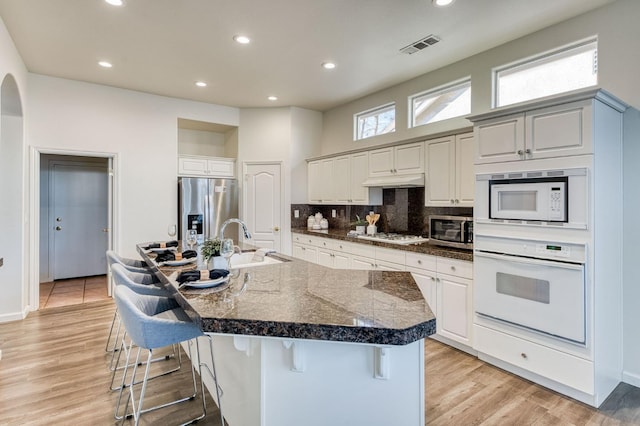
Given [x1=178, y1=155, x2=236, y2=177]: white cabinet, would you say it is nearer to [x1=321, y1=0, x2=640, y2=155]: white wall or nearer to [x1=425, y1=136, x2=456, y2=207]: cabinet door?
[x1=321, y1=0, x2=640, y2=155]: white wall

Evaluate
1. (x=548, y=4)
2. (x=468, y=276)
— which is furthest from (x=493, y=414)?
(x=548, y=4)

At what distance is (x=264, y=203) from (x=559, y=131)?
413cm

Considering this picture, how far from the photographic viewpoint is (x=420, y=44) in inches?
132

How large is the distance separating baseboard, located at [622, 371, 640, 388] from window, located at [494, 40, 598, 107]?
2.30 metres

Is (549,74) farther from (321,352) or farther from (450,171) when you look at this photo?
(321,352)

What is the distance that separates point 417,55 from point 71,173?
19.6 ft

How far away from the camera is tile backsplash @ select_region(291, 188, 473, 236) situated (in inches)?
162

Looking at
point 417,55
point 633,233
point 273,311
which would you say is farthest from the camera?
point 417,55

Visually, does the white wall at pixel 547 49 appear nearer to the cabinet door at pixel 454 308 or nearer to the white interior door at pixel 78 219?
the cabinet door at pixel 454 308

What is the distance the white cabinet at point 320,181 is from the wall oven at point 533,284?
2.70 meters

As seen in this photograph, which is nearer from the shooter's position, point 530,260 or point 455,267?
point 530,260

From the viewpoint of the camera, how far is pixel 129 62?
386 centimetres


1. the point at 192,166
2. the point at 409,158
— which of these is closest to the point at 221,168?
the point at 192,166

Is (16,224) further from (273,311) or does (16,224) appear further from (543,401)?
(543,401)
